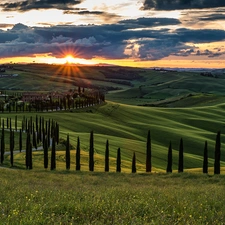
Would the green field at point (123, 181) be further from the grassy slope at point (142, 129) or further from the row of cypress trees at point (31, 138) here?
the row of cypress trees at point (31, 138)

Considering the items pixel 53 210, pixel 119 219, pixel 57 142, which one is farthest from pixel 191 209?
pixel 57 142

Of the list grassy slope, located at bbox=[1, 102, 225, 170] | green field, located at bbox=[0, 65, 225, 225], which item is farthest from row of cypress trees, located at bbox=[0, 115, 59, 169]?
grassy slope, located at bbox=[1, 102, 225, 170]

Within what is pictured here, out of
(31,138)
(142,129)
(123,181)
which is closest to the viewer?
(123,181)

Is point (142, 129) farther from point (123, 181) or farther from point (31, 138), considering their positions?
point (123, 181)

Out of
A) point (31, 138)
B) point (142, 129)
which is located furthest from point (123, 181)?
point (142, 129)

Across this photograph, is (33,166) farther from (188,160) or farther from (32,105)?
(32,105)

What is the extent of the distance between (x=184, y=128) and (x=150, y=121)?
16609mm

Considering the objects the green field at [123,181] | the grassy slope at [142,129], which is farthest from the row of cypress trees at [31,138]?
the grassy slope at [142,129]

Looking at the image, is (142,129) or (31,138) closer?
(31,138)

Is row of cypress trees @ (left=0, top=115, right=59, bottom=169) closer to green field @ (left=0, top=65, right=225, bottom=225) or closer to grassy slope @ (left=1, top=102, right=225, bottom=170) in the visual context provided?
green field @ (left=0, top=65, right=225, bottom=225)

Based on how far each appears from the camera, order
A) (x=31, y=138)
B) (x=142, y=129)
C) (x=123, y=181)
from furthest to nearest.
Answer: (x=142, y=129), (x=31, y=138), (x=123, y=181)

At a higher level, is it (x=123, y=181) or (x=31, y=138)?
(x=123, y=181)

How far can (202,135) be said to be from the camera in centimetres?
14075

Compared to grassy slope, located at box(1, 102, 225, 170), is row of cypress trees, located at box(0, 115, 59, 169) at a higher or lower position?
higher
